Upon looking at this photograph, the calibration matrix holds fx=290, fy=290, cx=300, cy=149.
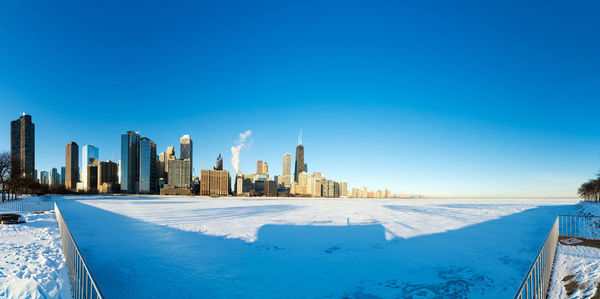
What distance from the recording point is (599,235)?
13875mm

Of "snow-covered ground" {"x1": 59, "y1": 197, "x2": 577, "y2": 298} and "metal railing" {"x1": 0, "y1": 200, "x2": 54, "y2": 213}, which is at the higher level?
"snow-covered ground" {"x1": 59, "y1": 197, "x2": 577, "y2": 298}

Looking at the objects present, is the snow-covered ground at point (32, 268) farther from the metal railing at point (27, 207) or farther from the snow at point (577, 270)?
the metal railing at point (27, 207)

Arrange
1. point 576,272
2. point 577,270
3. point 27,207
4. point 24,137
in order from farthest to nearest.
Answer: point 24,137, point 27,207, point 577,270, point 576,272

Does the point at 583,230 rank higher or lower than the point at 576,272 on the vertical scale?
lower

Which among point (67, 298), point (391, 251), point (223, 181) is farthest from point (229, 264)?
point (223, 181)

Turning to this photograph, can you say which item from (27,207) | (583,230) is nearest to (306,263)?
(583,230)

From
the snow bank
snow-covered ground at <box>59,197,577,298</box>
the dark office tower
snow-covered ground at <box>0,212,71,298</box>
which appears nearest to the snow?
the snow bank

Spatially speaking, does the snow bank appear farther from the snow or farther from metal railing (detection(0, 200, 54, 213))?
metal railing (detection(0, 200, 54, 213))

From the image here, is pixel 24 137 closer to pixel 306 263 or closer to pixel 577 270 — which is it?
pixel 306 263

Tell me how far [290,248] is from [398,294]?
543cm

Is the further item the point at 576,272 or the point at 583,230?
the point at 583,230

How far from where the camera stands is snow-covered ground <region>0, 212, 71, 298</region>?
20.4 feet

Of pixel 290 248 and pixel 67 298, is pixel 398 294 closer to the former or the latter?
pixel 290 248

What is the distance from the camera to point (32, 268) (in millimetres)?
7602
